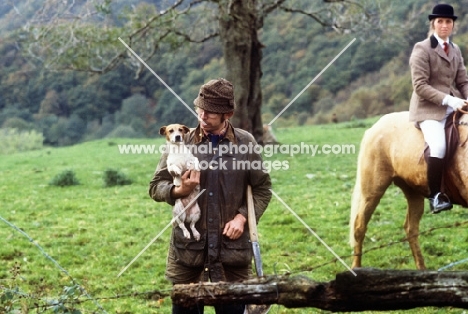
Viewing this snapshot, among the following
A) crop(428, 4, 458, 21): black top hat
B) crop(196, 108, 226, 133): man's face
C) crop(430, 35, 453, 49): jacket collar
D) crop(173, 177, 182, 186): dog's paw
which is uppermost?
crop(428, 4, 458, 21): black top hat

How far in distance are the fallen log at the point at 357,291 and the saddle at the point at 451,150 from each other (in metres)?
3.67

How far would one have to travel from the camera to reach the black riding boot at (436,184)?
7211 millimetres

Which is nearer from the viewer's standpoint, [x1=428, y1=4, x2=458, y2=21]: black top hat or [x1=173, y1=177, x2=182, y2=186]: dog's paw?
[x1=173, y1=177, x2=182, y2=186]: dog's paw

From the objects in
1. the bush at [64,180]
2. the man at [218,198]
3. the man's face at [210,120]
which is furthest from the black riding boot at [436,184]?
the bush at [64,180]

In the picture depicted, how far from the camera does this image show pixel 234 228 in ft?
14.7

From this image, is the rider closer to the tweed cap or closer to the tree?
the tweed cap

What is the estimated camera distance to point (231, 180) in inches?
180

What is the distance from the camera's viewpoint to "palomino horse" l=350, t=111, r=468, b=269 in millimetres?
7668

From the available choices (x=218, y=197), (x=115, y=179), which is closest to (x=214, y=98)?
(x=218, y=197)

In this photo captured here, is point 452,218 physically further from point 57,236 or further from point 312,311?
point 57,236

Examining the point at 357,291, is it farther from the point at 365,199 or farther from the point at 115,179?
the point at 115,179

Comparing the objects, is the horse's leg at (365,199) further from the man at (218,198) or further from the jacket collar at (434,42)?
the man at (218,198)

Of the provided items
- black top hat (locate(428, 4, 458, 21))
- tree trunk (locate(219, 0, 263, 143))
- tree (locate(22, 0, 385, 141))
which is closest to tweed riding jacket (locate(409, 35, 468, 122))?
black top hat (locate(428, 4, 458, 21))

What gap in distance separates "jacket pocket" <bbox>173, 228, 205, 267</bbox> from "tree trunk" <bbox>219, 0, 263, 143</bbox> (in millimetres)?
13752
